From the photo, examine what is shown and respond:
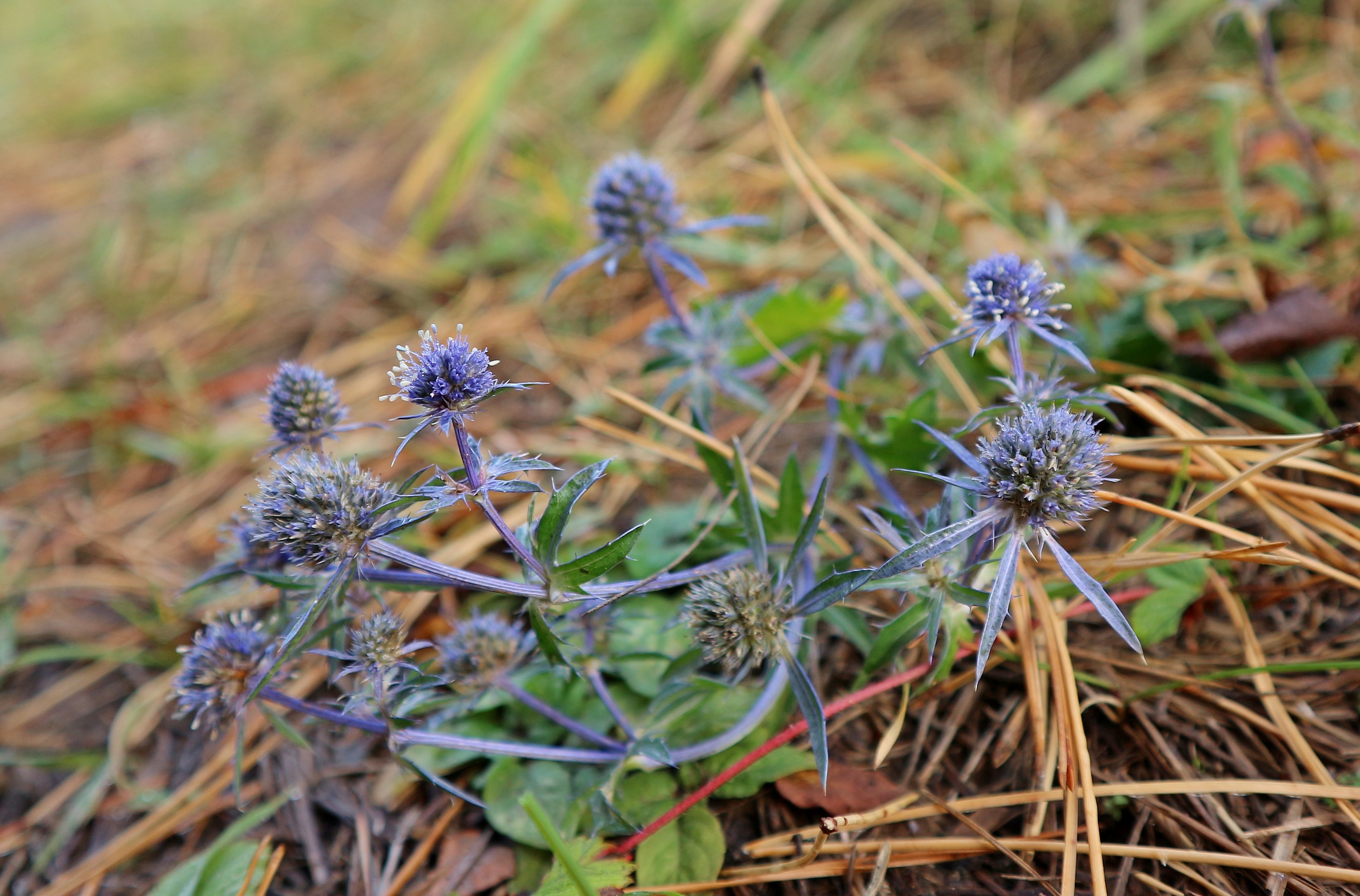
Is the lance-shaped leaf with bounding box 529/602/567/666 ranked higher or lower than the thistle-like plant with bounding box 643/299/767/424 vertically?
lower

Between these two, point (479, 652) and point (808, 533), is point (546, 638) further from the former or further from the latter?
point (808, 533)

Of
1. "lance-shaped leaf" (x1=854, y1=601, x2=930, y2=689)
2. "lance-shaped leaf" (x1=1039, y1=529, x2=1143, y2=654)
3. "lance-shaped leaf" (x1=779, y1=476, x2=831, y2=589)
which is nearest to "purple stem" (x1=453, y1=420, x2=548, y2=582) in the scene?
"lance-shaped leaf" (x1=779, y1=476, x2=831, y2=589)

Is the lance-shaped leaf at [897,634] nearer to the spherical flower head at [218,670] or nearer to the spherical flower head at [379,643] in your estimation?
the spherical flower head at [379,643]

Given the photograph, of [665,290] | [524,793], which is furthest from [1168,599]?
[524,793]

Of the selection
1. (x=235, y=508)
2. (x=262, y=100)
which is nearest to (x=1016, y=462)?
(x=235, y=508)

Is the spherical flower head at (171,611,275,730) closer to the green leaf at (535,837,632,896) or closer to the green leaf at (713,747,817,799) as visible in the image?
the green leaf at (535,837,632,896)

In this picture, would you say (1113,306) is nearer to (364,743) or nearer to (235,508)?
(364,743)
